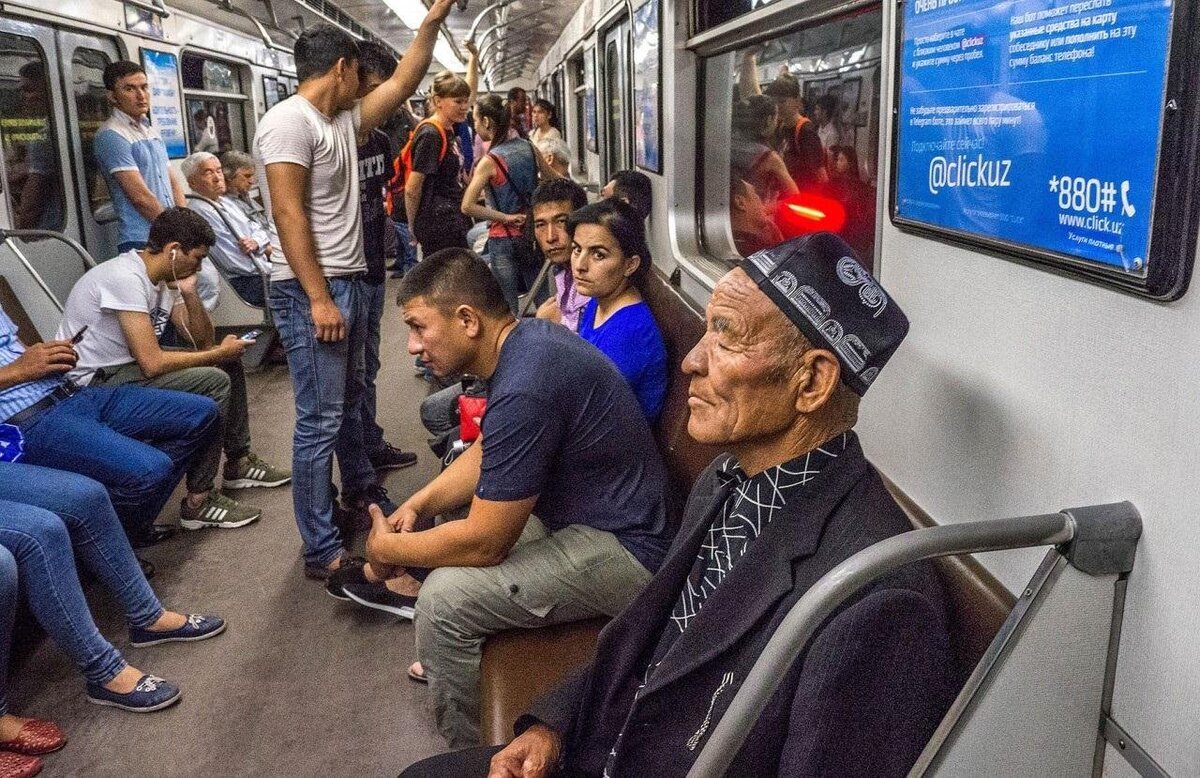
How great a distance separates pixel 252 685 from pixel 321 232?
1.44 meters

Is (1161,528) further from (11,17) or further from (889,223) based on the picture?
(11,17)

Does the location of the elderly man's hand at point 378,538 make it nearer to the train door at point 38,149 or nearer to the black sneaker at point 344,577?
the black sneaker at point 344,577

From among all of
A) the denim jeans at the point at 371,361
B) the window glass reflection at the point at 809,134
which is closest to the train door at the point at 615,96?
the window glass reflection at the point at 809,134

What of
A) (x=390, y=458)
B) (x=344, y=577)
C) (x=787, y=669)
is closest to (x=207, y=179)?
(x=390, y=458)

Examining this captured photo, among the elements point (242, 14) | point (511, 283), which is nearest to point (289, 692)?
point (511, 283)

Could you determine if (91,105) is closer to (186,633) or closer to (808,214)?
(186,633)

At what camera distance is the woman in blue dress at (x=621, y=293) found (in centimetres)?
277

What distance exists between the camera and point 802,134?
269cm

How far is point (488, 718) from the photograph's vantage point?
184cm

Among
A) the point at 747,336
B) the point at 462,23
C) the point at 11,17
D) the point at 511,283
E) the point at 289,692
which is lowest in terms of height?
the point at 289,692

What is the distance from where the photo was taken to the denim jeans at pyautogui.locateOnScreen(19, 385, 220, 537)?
3057 mm

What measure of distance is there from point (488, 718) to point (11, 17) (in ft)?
14.9

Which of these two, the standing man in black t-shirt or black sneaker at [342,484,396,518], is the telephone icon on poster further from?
black sneaker at [342,484,396,518]

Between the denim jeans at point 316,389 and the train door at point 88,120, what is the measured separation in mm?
2885
